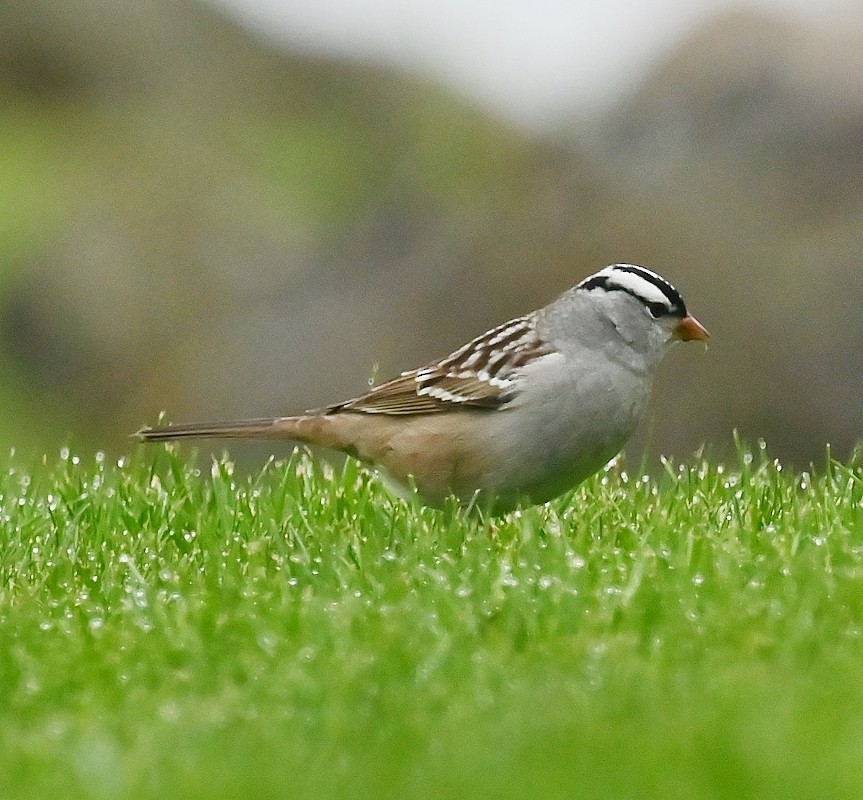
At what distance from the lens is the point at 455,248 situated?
1241 centimetres

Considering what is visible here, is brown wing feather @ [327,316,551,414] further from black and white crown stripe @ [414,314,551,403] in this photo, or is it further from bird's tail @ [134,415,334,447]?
bird's tail @ [134,415,334,447]

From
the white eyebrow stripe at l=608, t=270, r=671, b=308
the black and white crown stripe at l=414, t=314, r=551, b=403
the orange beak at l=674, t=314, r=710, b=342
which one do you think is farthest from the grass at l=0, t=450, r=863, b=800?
the white eyebrow stripe at l=608, t=270, r=671, b=308

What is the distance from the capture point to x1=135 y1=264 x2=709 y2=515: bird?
620 centimetres

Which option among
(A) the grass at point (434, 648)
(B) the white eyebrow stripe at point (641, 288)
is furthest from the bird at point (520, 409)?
(A) the grass at point (434, 648)

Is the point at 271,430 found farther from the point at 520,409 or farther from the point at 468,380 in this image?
the point at 520,409

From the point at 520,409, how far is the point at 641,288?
2.82 ft

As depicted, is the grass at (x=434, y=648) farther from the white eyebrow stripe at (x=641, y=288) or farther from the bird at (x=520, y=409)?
the white eyebrow stripe at (x=641, y=288)

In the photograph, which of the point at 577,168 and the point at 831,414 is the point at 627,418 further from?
the point at 577,168

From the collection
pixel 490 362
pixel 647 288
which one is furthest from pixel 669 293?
pixel 490 362

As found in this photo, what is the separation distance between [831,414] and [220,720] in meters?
7.11

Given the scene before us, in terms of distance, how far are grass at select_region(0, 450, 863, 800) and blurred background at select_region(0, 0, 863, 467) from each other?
5.50 feet

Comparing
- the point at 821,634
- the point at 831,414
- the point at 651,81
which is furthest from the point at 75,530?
the point at 651,81

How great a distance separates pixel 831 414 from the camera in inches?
408

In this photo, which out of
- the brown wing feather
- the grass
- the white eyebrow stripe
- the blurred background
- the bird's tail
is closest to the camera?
the grass
